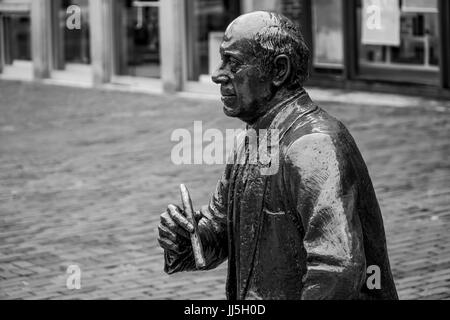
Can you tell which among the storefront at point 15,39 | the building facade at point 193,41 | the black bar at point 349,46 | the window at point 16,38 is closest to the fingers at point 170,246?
the building facade at point 193,41

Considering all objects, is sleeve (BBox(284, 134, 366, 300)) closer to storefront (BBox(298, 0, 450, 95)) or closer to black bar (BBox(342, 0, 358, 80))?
storefront (BBox(298, 0, 450, 95))

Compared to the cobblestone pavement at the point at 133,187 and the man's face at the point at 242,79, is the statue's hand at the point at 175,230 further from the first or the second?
the cobblestone pavement at the point at 133,187

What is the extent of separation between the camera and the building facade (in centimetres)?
1636

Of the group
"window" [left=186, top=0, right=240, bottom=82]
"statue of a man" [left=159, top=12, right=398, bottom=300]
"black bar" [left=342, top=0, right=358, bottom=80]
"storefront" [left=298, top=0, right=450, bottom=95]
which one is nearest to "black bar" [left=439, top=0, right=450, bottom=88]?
"storefront" [left=298, top=0, right=450, bottom=95]

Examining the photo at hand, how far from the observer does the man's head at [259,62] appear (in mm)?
3184

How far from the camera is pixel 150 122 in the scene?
595 inches

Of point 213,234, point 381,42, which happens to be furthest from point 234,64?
point 381,42

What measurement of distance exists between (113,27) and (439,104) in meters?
7.37

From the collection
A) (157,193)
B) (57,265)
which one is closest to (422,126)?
(157,193)

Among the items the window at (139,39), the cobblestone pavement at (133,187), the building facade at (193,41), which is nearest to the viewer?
the cobblestone pavement at (133,187)

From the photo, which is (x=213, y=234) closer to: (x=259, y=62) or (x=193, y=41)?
(x=259, y=62)

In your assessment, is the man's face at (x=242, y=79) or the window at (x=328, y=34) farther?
the window at (x=328, y=34)

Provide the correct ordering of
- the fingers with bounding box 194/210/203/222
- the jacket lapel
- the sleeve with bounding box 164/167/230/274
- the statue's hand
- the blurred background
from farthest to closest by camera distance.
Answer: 1. the blurred background
2. the fingers with bounding box 194/210/203/222
3. the sleeve with bounding box 164/167/230/274
4. the statue's hand
5. the jacket lapel

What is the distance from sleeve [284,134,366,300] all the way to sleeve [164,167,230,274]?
465 millimetres
